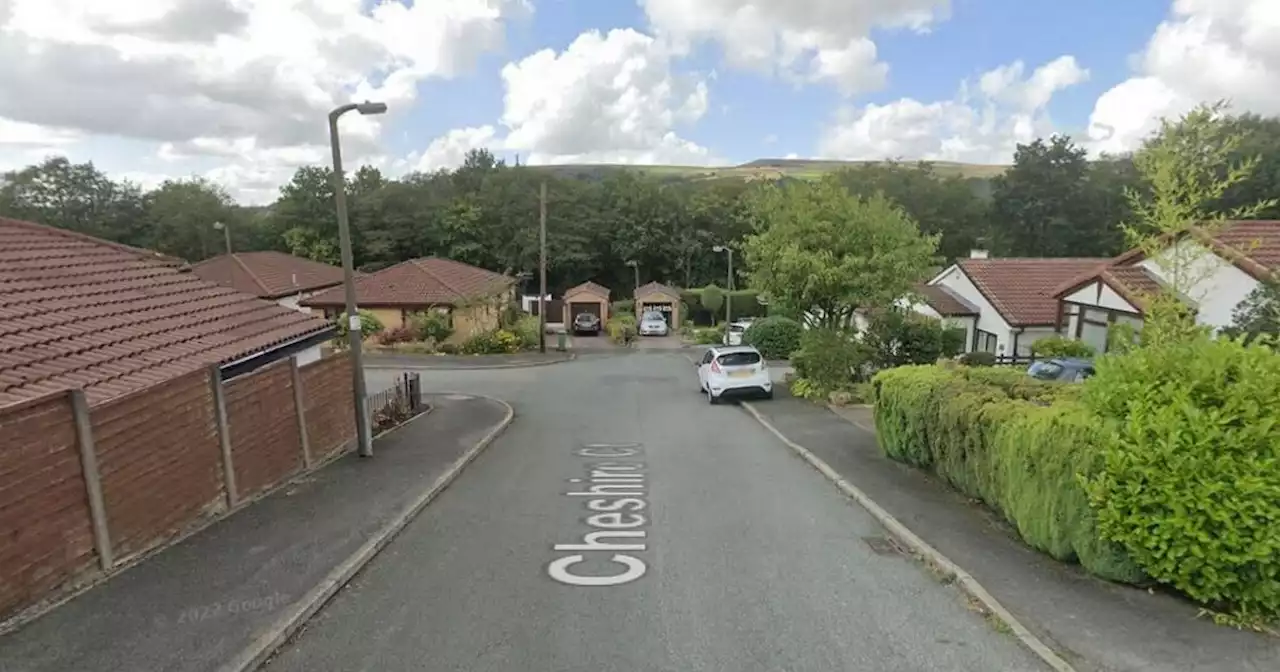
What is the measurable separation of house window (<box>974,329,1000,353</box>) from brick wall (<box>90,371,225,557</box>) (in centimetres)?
2690

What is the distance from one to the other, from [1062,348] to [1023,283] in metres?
7.73

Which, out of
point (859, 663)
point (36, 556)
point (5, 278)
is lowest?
point (859, 663)

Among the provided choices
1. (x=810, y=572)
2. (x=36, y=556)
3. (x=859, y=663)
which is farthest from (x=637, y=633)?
(x=36, y=556)

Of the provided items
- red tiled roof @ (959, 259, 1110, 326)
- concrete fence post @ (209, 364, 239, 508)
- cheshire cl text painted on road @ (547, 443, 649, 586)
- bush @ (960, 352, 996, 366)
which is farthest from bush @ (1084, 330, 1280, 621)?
red tiled roof @ (959, 259, 1110, 326)

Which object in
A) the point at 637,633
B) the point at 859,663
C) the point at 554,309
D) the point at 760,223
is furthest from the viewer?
the point at 554,309

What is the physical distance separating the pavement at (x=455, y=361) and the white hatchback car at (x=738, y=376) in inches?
491

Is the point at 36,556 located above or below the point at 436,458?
above

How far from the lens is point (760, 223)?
23.3 meters

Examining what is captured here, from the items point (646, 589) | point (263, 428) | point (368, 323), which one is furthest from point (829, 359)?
point (368, 323)

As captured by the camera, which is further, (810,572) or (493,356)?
(493,356)

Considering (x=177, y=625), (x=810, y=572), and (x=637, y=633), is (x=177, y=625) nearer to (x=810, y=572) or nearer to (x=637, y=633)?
(x=637, y=633)

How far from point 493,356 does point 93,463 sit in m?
27.4

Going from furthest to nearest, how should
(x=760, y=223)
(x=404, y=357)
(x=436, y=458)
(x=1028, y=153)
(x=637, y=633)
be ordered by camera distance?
Result: 1. (x=1028, y=153)
2. (x=404, y=357)
3. (x=760, y=223)
4. (x=436, y=458)
5. (x=637, y=633)

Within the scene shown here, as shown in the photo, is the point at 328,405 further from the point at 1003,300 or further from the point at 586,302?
the point at 586,302
